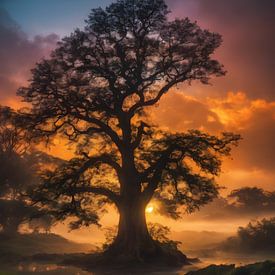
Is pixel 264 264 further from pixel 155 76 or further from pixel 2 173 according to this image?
pixel 2 173

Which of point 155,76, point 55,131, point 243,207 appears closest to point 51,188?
point 55,131

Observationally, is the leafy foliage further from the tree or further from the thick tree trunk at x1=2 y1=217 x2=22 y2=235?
the thick tree trunk at x1=2 y1=217 x2=22 y2=235

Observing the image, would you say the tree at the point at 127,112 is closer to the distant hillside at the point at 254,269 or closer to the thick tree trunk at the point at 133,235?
the thick tree trunk at the point at 133,235

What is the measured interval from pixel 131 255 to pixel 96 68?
49.9 ft

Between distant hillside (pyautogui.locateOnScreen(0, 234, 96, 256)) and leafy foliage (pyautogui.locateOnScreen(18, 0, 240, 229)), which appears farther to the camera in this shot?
distant hillside (pyautogui.locateOnScreen(0, 234, 96, 256))

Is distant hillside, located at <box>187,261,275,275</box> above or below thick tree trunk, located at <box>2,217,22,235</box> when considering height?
below

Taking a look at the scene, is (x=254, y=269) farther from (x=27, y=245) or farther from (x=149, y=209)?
(x=27, y=245)

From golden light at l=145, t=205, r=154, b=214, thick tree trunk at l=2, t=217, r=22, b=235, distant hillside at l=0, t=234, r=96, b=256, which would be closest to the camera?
golden light at l=145, t=205, r=154, b=214

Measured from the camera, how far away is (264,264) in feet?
51.9

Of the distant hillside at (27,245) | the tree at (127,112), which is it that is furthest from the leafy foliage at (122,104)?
the distant hillside at (27,245)

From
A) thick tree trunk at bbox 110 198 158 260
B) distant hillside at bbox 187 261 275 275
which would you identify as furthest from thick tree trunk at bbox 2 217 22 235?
distant hillside at bbox 187 261 275 275

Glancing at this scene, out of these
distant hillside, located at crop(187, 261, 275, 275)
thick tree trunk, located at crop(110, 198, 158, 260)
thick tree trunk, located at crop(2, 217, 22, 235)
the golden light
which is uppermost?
thick tree trunk, located at crop(2, 217, 22, 235)

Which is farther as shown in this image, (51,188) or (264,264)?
(51,188)

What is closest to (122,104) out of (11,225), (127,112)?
(127,112)
